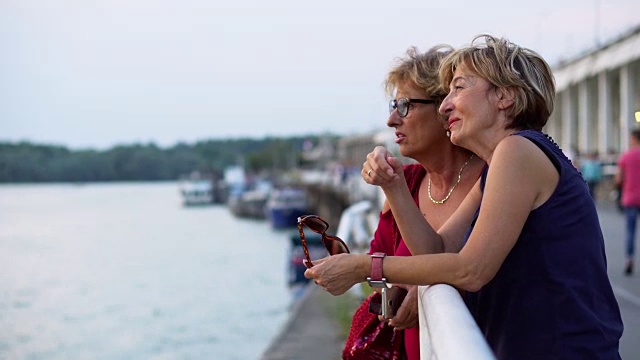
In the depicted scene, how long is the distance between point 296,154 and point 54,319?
139741 millimetres

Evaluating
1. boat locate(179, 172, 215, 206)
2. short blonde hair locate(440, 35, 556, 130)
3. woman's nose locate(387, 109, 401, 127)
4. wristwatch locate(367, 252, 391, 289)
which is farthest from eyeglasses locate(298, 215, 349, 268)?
boat locate(179, 172, 215, 206)

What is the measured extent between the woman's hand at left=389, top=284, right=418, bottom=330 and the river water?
13.0m

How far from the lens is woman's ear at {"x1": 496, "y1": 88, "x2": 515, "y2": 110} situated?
98.7 inches

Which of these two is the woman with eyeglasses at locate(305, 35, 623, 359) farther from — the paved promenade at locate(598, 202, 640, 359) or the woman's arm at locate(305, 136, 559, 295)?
the paved promenade at locate(598, 202, 640, 359)

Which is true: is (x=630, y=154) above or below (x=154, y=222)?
above

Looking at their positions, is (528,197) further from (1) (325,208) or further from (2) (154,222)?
(2) (154,222)

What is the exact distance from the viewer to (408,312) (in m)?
2.93

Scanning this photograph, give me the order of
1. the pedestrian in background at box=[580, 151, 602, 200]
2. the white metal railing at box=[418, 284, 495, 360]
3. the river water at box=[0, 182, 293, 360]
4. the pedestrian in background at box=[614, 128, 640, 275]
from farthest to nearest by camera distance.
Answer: the pedestrian in background at box=[580, 151, 602, 200] < the river water at box=[0, 182, 293, 360] < the pedestrian in background at box=[614, 128, 640, 275] < the white metal railing at box=[418, 284, 495, 360]

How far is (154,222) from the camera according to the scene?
95.9m

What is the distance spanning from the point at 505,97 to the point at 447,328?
0.79m

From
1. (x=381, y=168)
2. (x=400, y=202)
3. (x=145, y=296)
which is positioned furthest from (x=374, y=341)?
(x=145, y=296)

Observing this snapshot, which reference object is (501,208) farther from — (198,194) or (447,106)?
(198,194)

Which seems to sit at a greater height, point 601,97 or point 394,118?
point 601,97

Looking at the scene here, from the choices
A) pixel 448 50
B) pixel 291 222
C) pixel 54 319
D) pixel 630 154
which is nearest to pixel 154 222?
pixel 291 222
